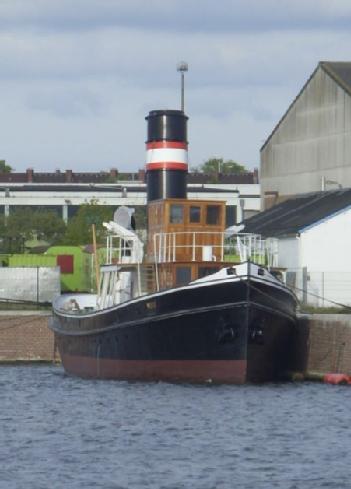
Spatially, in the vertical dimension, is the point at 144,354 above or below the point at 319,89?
below

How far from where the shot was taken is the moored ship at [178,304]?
4550cm

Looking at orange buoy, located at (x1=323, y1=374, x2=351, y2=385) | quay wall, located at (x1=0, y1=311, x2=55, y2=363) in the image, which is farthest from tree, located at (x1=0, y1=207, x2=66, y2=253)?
orange buoy, located at (x1=323, y1=374, x2=351, y2=385)

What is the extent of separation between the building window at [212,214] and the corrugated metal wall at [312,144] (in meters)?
20.3

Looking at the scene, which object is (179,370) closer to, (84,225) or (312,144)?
(312,144)

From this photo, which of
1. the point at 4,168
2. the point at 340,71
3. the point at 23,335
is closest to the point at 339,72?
the point at 340,71

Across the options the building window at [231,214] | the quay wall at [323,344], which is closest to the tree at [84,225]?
the building window at [231,214]

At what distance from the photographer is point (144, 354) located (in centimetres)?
4728

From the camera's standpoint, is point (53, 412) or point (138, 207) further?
point (138, 207)

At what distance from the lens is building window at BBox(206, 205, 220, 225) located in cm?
4959

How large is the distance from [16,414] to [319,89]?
35.3 metres

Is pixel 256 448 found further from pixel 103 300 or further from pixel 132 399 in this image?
pixel 103 300

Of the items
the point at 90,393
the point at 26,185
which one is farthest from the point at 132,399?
the point at 26,185

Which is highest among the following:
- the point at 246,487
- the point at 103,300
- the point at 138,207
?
the point at 138,207

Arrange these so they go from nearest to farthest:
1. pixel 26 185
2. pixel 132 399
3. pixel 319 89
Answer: pixel 132 399 < pixel 319 89 < pixel 26 185
